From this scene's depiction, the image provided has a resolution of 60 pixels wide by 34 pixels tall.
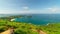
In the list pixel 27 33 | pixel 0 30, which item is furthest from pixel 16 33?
pixel 0 30

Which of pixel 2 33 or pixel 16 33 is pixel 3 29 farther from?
pixel 16 33

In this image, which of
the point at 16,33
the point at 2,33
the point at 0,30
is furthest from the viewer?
the point at 0,30

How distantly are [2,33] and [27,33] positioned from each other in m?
2.47

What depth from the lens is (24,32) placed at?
1045 centimetres

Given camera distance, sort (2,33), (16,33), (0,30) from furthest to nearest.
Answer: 1. (0,30)
2. (2,33)
3. (16,33)

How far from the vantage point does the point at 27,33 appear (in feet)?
34.9

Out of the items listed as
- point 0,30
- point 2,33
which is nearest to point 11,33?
point 2,33

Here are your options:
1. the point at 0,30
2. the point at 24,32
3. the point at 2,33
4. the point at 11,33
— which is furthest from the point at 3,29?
the point at 24,32

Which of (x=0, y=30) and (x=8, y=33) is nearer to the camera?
(x=8, y=33)

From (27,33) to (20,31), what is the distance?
0.71m

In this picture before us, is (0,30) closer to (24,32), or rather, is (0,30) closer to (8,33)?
(8,33)

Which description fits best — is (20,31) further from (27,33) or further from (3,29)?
(3,29)

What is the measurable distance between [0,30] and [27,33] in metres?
3.08

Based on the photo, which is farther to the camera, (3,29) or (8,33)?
(3,29)
